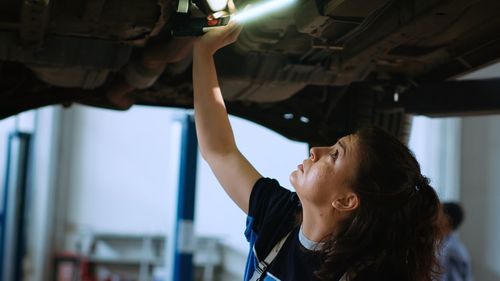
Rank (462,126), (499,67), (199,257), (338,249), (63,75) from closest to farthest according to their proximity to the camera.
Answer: (338,249), (63,75), (499,67), (462,126), (199,257)

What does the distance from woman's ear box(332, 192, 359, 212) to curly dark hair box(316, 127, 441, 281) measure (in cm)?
1

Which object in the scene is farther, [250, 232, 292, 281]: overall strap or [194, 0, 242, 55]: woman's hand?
[194, 0, 242, 55]: woman's hand

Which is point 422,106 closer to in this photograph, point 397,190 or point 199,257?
point 397,190

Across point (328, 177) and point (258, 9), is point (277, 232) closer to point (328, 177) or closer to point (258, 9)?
point (328, 177)

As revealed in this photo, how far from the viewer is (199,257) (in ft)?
25.2

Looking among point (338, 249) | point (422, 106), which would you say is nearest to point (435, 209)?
point (338, 249)

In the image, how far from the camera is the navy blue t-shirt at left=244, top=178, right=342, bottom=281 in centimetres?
152

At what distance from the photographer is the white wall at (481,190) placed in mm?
6617

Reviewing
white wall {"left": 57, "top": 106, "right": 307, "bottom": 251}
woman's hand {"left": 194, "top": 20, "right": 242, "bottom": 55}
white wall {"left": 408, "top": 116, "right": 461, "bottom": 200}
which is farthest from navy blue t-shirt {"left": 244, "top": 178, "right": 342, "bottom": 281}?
white wall {"left": 57, "top": 106, "right": 307, "bottom": 251}

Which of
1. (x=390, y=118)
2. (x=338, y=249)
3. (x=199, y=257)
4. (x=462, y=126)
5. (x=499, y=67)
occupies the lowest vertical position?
(x=199, y=257)

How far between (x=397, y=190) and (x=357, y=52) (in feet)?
2.48

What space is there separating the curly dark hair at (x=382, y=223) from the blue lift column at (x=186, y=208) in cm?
283

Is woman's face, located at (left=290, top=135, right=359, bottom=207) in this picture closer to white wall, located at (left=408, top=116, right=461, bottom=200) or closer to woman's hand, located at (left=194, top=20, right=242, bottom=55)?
woman's hand, located at (left=194, top=20, right=242, bottom=55)

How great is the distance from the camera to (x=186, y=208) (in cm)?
436
